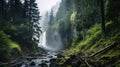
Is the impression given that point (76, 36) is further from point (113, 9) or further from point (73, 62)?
point (73, 62)

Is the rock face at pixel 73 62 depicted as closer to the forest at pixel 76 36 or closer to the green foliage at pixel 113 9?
the forest at pixel 76 36

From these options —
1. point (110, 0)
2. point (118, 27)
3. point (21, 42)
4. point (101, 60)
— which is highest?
point (110, 0)

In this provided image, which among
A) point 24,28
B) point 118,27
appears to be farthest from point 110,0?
point 24,28

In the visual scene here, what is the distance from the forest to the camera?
1945 cm

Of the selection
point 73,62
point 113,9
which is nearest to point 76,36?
point 113,9

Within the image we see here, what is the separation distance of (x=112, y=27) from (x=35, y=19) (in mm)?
36628

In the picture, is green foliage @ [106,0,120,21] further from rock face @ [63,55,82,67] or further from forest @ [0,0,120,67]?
rock face @ [63,55,82,67]

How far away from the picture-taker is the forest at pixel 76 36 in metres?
19.4

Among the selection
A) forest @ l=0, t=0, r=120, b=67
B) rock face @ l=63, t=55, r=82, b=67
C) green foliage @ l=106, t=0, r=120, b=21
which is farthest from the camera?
green foliage @ l=106, t=0, r=120, b=21

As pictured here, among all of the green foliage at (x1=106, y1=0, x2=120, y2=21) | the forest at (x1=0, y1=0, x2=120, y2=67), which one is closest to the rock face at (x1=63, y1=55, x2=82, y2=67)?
the forest at (x1=0, y1=0, x2=120, y2=67)

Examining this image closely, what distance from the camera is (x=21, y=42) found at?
1891 inches

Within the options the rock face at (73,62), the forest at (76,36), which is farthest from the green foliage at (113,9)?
the rock face at (73,62)

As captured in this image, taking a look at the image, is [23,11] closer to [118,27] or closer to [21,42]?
[21,42]

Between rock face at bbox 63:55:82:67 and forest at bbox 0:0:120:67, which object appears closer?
rock face at bbox 63:55:82:67
